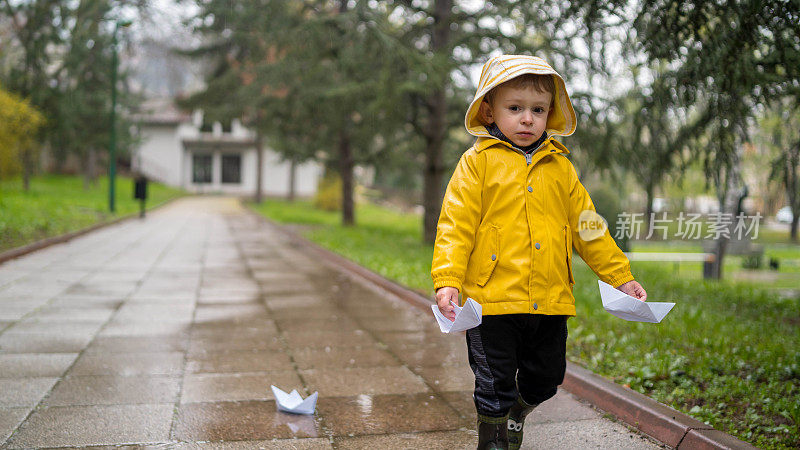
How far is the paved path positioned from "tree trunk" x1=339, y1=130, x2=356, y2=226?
38.2ft

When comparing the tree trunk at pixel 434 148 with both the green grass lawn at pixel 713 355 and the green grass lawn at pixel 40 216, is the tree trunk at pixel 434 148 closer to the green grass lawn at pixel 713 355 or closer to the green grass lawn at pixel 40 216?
the green grass lawn at pixel 713 355

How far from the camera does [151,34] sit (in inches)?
1228

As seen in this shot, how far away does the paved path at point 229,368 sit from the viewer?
3.65 metres

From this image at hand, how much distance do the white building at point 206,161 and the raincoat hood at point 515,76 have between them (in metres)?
46.0

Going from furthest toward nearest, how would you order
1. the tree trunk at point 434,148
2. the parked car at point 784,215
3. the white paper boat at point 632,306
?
1. the tree trunk at point 434,148
2. the parked car at point 784,215
3. the white paper boat at point 632,306

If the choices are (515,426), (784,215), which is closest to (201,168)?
(784,215)

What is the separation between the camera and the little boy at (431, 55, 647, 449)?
284 centimetres

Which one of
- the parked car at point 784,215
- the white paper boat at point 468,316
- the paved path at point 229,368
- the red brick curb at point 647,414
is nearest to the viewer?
the white paper boat at point 468,316

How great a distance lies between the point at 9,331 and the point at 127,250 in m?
7.81

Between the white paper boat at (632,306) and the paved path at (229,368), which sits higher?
the white paper boat at (632,306)

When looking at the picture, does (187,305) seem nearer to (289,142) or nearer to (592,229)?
(592,229)

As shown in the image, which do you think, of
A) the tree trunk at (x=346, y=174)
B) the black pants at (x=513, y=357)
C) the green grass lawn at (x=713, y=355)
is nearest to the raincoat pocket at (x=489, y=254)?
the black pants at (x=513, y=357)

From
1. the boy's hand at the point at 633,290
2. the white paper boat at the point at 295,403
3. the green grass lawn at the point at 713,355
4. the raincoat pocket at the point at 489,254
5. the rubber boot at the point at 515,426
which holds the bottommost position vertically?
the white paper boat at the point at 295,403

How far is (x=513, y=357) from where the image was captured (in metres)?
2.91
